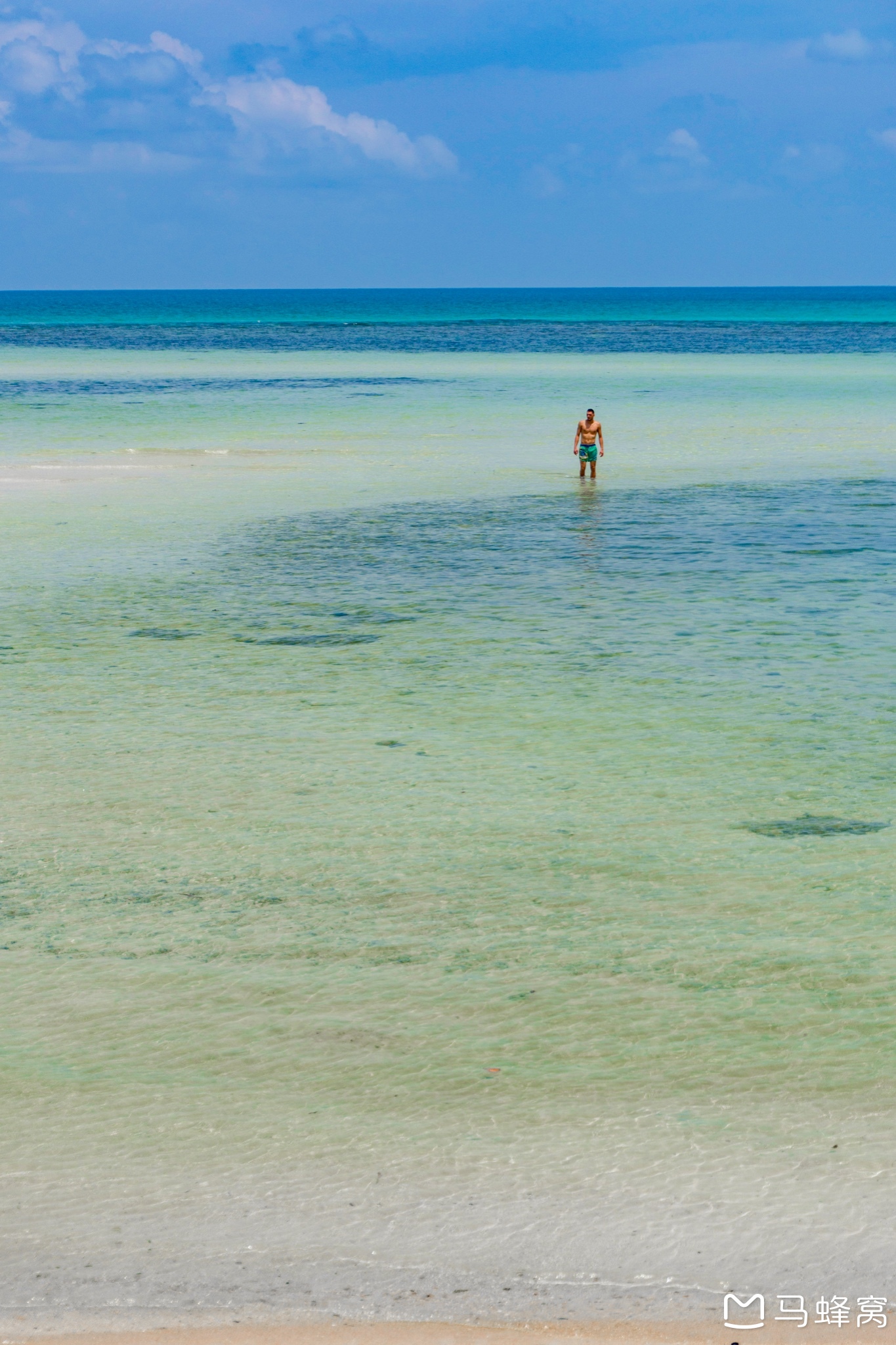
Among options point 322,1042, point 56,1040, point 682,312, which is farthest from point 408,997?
point 682,312

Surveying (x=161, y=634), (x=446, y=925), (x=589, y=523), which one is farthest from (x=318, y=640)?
(x=589, y=523)

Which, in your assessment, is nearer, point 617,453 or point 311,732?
point 311,732

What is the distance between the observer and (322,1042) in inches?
245

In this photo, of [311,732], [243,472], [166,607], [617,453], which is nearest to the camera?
[311,732]

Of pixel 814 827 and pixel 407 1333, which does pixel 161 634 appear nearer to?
pixel 814 827

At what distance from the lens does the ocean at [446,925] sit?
4.78m

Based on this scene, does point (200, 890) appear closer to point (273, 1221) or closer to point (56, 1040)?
point (56, 1040)

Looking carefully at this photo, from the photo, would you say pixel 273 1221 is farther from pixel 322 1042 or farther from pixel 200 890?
pixel 200 890

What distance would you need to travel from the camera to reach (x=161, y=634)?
13938 millimetres

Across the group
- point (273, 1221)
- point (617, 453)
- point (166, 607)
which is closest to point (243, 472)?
point (617, 453)

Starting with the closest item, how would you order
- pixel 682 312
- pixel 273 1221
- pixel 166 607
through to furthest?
pixel 273 1221 < pixel 166 607 < pixel 682 312

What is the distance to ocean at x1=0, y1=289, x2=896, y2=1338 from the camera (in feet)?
15.7

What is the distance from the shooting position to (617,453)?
30281mm

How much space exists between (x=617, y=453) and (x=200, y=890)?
2366cm
